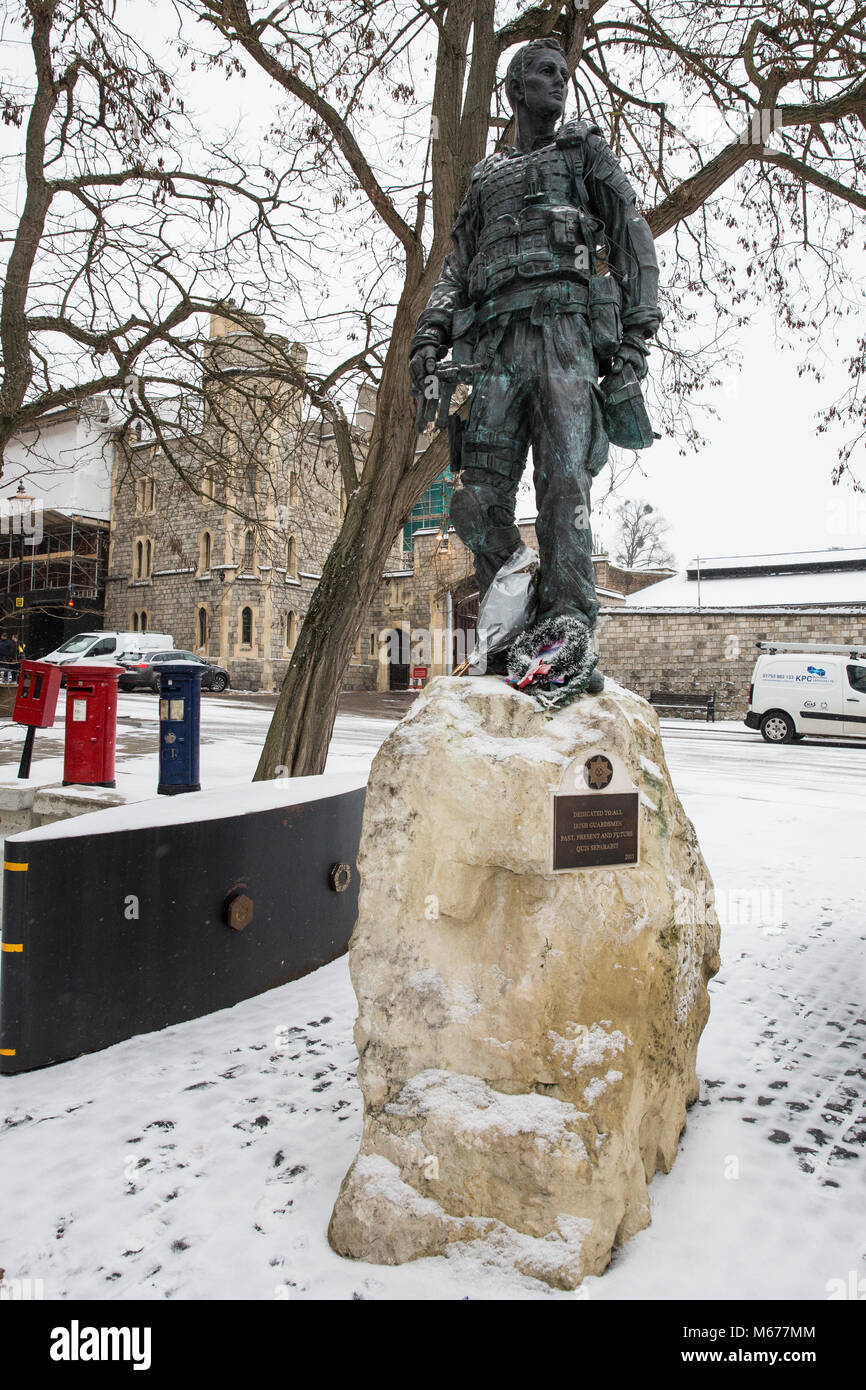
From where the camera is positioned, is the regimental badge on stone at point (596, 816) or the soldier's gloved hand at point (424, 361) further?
the soldier's gloved hand at point (424, 361)

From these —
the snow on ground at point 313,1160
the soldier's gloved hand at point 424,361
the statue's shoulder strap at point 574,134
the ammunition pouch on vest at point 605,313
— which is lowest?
the snow on ground at point 313,1160

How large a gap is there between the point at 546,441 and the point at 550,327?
16.1 inches

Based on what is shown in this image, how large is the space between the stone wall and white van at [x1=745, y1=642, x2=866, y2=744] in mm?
7604

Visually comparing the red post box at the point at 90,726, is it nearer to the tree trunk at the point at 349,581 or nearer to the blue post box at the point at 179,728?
the blue post box at the point at 179,728

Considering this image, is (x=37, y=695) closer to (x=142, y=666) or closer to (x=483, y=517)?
(x=483, y=517)

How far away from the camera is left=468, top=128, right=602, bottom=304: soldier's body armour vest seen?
3100mm

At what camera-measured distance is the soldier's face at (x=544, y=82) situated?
3242mm

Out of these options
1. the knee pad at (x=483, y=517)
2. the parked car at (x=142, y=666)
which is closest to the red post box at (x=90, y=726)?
the knee pad at (x=483, y=517)

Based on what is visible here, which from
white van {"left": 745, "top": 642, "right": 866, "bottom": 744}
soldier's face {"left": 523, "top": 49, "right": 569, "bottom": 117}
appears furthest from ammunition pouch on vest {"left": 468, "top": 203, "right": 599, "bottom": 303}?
white van {"left": 745, "top": 642, "right": 866, "bottom": 744}

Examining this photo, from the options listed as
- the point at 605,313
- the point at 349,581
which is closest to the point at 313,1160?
the point at 605,313

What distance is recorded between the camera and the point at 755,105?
723cm

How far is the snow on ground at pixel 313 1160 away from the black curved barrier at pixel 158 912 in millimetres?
145

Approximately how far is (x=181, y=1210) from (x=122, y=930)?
144 centimetres

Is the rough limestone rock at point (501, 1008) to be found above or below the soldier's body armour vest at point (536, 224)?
below
